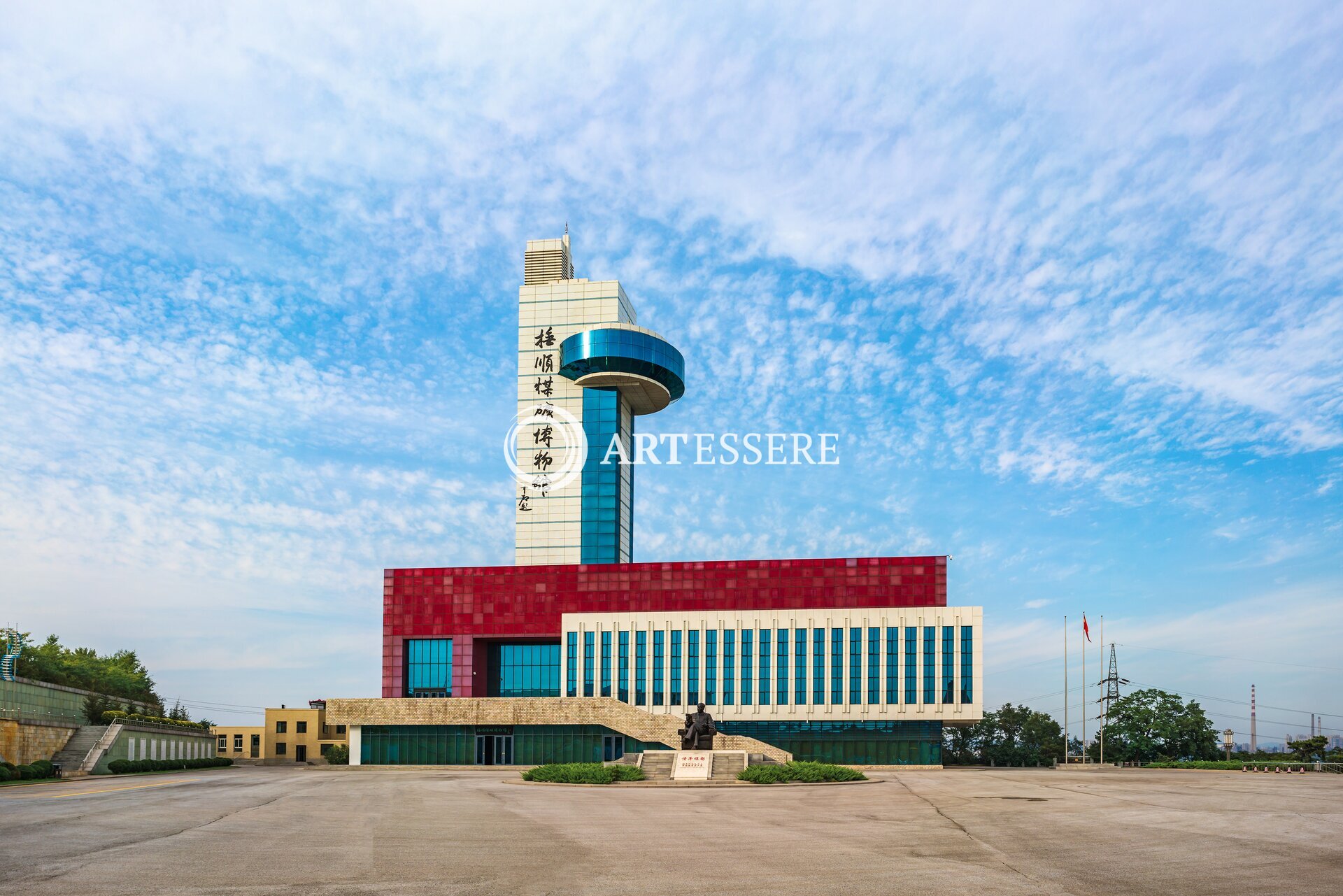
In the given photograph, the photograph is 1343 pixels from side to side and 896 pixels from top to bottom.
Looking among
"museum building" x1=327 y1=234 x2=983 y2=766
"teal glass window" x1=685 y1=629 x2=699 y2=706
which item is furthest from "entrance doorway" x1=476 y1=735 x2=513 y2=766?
"teal glass window" x1=685 y1=629 x2=699 y2=706

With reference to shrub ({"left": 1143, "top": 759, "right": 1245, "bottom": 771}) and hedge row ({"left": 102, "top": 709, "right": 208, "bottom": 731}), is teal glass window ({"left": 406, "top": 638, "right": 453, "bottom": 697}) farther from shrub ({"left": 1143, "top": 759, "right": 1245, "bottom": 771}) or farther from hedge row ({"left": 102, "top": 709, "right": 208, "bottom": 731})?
shrub ({"left": 1143, "top": 759, "right": 1245, "bottom": 771})

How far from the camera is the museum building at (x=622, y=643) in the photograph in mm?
89062

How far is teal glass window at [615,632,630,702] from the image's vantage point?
9519cm

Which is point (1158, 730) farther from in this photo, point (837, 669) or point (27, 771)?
point (27, 771)

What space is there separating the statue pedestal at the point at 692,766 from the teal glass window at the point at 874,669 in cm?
3794

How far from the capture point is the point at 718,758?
5550cm

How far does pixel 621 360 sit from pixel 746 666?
3338cm

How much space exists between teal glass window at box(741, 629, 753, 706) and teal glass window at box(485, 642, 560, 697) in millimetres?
20383

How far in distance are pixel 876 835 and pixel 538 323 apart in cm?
9443

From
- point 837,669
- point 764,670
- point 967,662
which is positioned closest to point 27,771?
point 764,670

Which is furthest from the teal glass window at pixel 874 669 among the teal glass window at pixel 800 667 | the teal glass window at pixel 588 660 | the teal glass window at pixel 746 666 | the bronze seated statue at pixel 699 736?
the bronze seated statue at pixel 699 736

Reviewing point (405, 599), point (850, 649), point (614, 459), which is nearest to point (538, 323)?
point (614, 459)

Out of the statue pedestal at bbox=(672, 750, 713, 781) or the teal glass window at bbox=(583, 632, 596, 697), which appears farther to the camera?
the teal glass window at bbox=(583, 632, 596, 697)

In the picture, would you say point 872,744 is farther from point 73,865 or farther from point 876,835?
point 73,865
